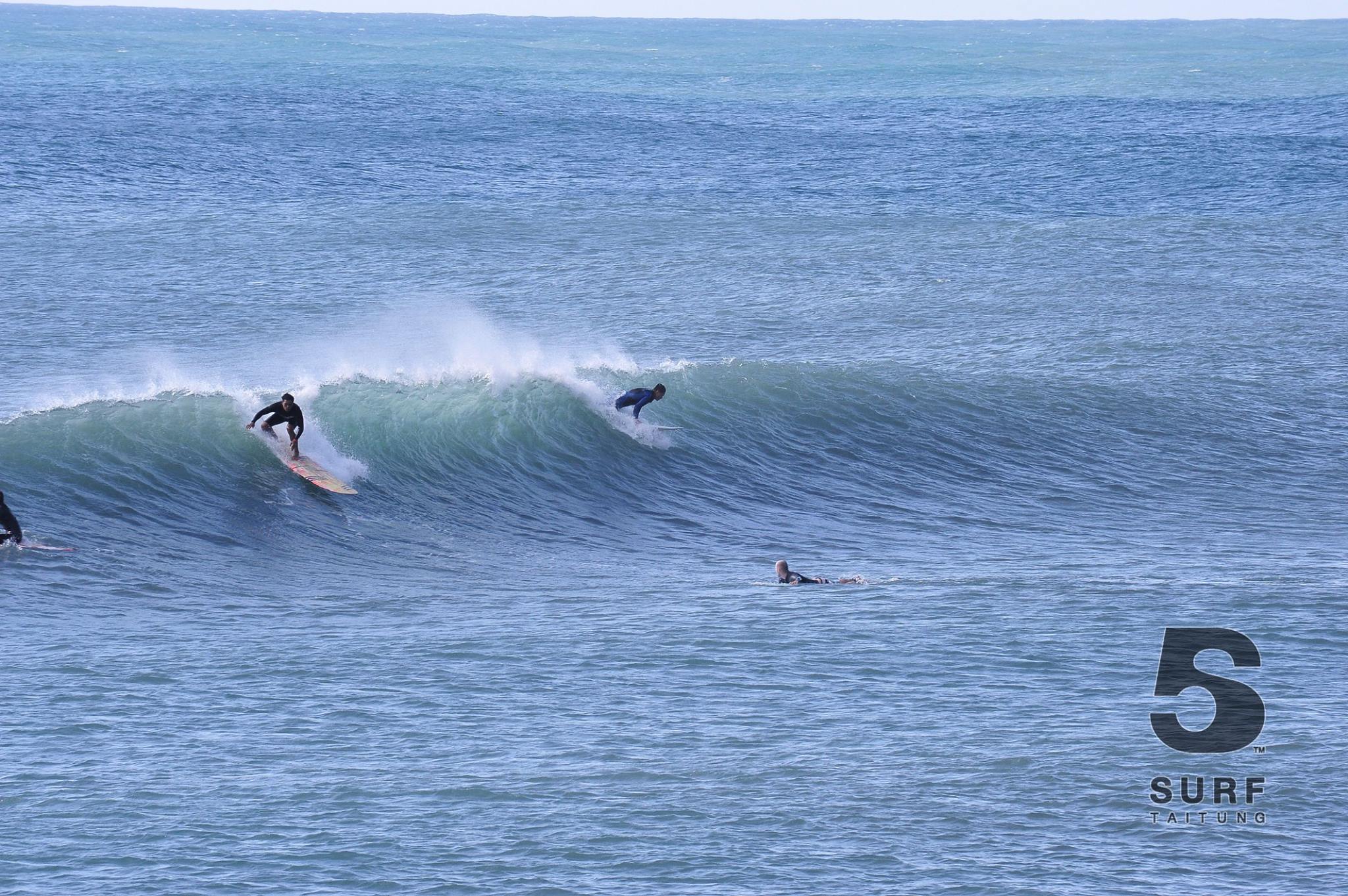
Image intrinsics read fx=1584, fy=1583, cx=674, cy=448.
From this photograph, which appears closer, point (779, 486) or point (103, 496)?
point (103, 496)

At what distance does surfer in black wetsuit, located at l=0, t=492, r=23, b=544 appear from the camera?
21.0 m

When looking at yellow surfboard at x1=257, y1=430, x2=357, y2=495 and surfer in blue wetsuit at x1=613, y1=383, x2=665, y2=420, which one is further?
surfer in blue wetsuit at x1=613, y1=383, x2=665, y2=420

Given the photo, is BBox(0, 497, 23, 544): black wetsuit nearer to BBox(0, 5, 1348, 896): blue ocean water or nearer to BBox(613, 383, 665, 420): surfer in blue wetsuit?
BBox(0, 5, 1348, 896): blue ocean water

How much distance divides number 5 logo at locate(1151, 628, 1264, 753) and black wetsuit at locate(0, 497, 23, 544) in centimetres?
1469

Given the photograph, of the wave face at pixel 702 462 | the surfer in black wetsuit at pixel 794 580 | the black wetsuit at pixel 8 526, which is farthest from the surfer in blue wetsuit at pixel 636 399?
the black wetsuit at pixel 8 526

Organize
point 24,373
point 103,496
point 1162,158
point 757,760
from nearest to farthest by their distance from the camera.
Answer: point 757,760, point 103,496, point 24,373, point 1162,158

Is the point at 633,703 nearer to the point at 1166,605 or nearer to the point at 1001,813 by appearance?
the point at 1001,813

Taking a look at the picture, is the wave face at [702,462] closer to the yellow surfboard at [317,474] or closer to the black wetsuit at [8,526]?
the yellow surfboard at [317,474]

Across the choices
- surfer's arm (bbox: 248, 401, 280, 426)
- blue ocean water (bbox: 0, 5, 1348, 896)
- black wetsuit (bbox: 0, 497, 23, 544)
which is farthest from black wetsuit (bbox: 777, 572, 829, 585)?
black wetsuit (bbox: 0, 497, 23, 544)

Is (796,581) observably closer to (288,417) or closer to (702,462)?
(702,462)

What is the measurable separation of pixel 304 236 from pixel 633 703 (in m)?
42.9

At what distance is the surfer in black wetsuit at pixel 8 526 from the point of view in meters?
21.0

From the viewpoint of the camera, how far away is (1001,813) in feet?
47.8

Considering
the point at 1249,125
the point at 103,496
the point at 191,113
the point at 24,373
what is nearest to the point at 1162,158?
the point at 1249,125
